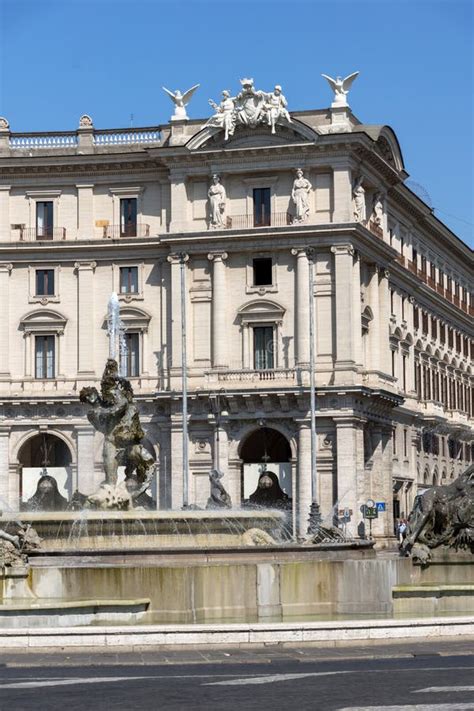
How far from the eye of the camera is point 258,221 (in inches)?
3049

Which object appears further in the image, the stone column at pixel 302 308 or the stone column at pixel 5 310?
the stone column at pixel 5 310

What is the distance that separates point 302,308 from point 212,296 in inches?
178

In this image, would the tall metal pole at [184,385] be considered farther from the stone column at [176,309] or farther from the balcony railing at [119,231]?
the balcony railing at [119,231]

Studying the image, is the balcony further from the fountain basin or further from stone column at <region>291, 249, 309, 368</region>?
the fountain basin

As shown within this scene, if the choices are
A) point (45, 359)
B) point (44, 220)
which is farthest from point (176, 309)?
point (44, 220)

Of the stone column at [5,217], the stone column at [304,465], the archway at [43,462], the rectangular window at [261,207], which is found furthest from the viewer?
the stone column at [5,217]

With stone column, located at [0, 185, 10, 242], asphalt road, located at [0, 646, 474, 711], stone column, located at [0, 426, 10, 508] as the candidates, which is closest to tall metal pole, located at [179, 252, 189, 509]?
stone column, located at [0, 426, 10, 508]

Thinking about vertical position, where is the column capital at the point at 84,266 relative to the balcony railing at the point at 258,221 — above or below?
below

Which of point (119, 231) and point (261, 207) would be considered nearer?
point (261, 207)

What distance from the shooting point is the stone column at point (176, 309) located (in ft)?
252

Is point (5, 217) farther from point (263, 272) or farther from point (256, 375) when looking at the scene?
point (256, 375)

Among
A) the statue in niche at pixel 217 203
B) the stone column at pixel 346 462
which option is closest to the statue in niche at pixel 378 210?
the statue in niche at pixel 217 203

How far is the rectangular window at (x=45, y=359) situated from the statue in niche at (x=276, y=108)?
610 inches

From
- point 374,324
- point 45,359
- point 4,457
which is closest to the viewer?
point 4,457
